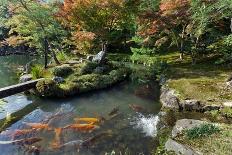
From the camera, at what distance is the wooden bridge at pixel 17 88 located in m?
18.2

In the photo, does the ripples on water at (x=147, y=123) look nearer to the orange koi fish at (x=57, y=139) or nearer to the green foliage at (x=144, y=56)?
the orange koi fish at (x=57, y=139)

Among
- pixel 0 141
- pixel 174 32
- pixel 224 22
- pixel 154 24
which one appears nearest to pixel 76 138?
pixel 0 141

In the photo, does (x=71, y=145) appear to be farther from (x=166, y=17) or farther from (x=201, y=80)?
(x=166, y=17)

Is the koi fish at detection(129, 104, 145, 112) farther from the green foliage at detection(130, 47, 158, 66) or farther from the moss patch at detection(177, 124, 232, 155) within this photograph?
the green foliage at detection(130, 47, 158, 66)

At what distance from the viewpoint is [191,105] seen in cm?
1503

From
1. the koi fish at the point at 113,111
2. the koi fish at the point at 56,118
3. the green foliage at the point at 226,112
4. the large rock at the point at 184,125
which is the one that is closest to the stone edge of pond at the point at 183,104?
the green foliage at the point at 226,112

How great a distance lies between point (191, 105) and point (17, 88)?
9635 mm

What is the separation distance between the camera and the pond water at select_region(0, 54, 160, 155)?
12.5 m

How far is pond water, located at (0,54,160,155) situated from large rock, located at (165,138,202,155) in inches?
57.9

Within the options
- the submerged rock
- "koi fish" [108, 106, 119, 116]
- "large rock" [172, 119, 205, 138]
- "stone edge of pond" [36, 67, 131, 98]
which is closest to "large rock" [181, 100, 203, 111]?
"large rock" [172, 119, 205, 138]

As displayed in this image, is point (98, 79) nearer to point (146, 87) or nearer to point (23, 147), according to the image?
point (146, 87)

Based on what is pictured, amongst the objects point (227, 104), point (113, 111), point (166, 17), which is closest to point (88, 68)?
point (113, 111)

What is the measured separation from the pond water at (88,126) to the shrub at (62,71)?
2.39m

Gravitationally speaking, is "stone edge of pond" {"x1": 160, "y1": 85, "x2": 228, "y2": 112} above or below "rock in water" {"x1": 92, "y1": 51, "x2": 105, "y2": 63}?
below
